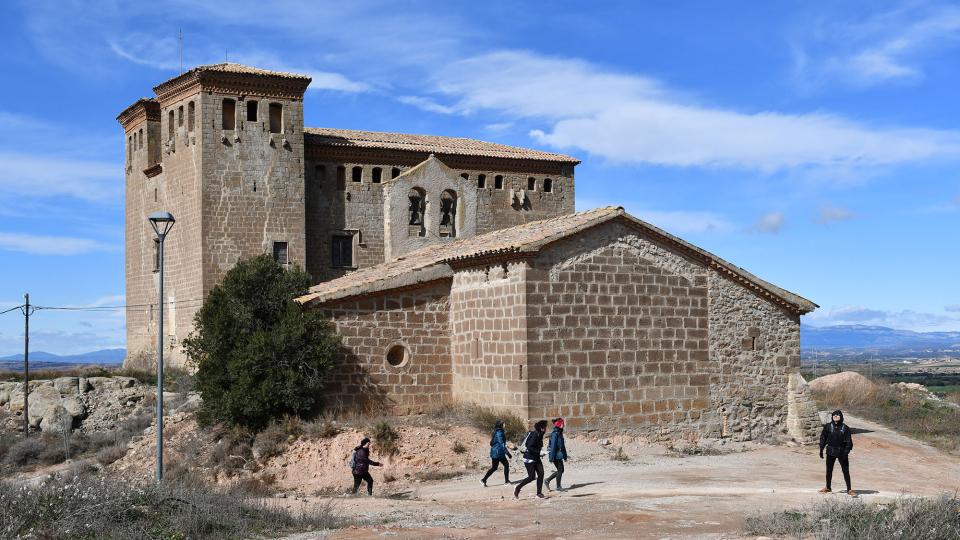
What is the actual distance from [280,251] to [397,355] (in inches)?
612

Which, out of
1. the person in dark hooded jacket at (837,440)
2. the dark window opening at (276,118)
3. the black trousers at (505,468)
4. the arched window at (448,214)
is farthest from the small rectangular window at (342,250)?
the person in dark hooded jacket at (837,440)

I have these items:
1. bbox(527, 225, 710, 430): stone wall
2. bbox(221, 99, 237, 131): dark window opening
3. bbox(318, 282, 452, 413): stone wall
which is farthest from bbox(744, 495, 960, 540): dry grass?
bbox(221, 99, 237, 131): dark window opening

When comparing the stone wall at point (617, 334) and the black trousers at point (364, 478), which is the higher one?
the stone wall at point (617, 334)

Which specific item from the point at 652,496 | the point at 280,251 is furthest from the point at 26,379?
the point at 652,496

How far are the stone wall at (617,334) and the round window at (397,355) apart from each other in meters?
3.93

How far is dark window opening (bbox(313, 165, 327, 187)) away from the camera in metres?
39.5

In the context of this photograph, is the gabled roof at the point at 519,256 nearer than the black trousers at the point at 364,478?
No

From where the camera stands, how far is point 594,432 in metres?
20.9

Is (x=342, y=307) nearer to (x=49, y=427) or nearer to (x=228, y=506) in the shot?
(x=228, y=506)

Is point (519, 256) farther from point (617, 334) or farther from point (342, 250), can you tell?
point (342, 250)

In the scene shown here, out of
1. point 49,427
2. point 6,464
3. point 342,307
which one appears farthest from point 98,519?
point 49,427

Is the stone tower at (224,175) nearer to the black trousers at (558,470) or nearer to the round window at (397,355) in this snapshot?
the round window at (397,355)

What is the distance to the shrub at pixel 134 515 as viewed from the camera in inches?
434

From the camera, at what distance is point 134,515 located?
11805 mm
